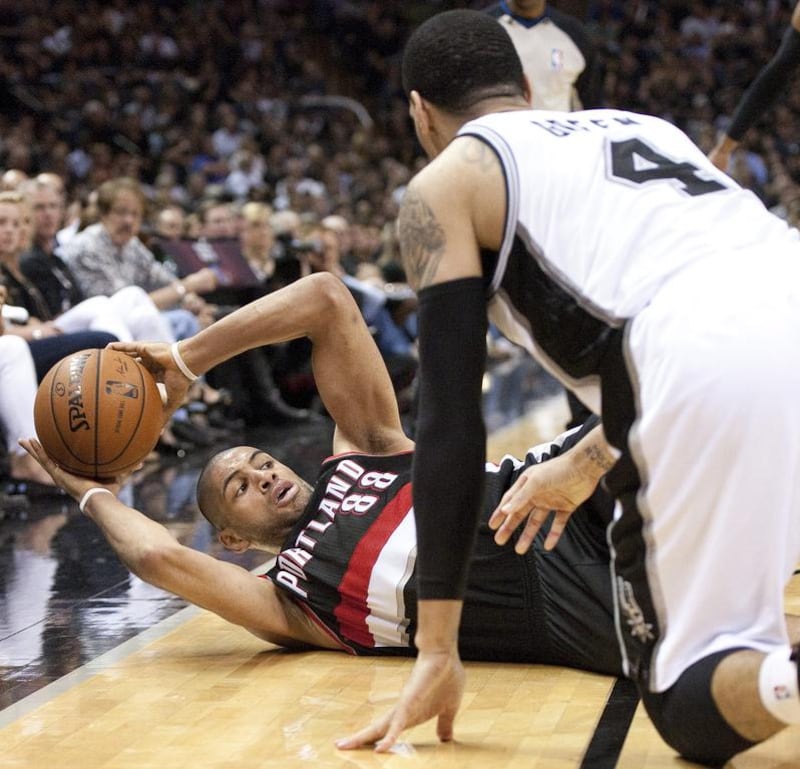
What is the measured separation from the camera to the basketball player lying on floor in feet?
10.2

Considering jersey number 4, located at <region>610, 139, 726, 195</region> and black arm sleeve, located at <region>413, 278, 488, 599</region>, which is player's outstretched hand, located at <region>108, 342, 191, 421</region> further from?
jersey number 4, located at <region>610, 139, 726, 195</region>

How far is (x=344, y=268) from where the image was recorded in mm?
11008

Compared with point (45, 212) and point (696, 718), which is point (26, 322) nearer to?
point (45, 212)

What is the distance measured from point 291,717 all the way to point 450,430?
892mm

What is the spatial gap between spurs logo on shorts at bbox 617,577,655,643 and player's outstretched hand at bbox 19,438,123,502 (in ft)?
5.14

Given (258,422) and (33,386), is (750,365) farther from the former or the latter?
(258,422)

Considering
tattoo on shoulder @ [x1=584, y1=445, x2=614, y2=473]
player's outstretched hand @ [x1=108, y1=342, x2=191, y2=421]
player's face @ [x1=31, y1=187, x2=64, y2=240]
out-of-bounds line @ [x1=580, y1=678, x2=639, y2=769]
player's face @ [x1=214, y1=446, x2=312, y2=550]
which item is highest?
player's face @ [x1=31, y1=187, x2=64, y2=240]

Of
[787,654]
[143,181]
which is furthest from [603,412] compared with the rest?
[143,181]

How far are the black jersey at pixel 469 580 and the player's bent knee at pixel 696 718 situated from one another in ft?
2.11

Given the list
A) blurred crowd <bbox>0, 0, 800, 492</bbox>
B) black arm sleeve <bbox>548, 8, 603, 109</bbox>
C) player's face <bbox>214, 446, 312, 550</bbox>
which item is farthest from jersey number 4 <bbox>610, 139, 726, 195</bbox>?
blurred crowd <bbox>0, 0, 800, 492</bbox>

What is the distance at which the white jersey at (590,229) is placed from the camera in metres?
2.21

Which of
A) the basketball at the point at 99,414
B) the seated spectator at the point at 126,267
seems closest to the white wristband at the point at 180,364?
the basketball at the point at 99,414

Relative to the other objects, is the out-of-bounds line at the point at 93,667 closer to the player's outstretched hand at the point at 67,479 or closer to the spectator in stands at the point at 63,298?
the player's outstretched hand at the point at 67,479

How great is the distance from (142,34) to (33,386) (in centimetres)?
1316
